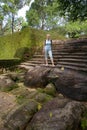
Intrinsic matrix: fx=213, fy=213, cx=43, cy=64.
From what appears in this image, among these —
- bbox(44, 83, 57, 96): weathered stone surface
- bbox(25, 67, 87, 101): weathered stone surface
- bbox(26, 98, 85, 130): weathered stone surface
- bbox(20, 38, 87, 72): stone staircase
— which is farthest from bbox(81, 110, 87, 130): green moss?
bbox(20, 38, 87, 72): stone staircase

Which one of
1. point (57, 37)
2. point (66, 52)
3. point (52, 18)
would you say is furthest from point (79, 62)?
point (52, 18)

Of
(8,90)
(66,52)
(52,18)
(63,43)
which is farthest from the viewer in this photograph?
(52,18)

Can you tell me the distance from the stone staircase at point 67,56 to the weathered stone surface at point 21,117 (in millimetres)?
2545

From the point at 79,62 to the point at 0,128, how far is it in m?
4.64

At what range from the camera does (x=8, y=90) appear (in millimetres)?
8500

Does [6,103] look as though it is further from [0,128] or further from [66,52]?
[66,52]

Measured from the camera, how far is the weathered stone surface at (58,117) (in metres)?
4.89

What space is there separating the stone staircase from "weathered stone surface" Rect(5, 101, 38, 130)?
2545mm

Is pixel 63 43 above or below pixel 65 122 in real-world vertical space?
above

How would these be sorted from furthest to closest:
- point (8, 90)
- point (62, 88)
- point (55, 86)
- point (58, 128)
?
1. point (8, 90)
2. point (55, 86)
3. point (62, 88)
4. point (58, 128)

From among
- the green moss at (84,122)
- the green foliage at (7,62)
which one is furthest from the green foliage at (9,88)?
the green moss at (84,122)

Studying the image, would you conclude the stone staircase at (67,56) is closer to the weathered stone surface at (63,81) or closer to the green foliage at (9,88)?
the weathered stone surface at (63,81)

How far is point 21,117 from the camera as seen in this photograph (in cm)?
555

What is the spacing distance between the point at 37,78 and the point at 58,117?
3711mm
